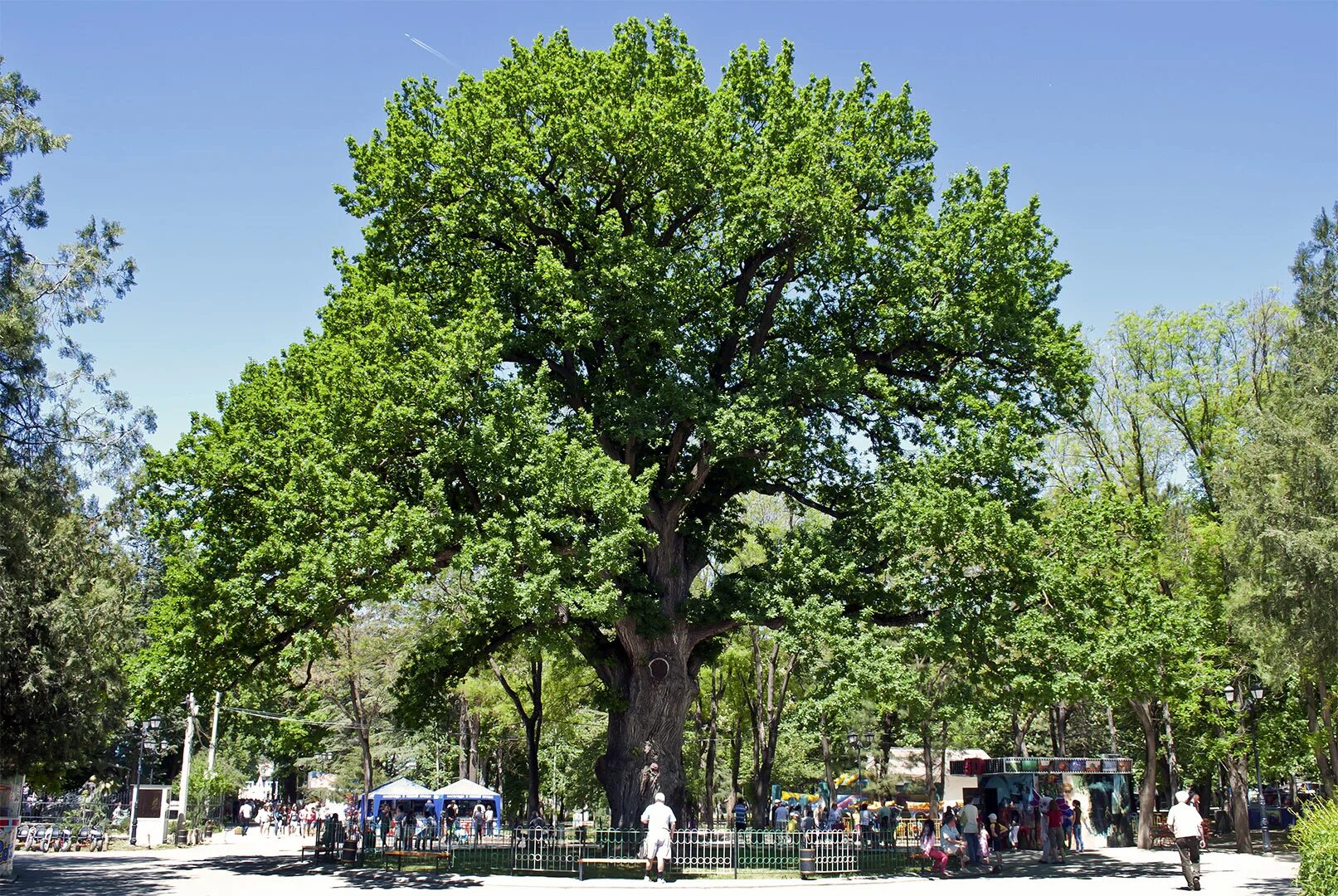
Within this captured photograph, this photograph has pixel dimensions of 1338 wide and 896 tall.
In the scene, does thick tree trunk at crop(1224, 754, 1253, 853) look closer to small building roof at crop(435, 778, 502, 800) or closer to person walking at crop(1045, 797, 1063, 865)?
person walking at crop(1045, 797, 1063, 865)

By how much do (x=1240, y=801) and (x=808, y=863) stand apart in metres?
16.0

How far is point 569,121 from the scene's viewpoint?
67.9 ft

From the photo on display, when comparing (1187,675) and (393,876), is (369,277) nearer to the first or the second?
(393,876)

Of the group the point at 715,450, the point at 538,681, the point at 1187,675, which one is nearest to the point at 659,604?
the point at 715,450

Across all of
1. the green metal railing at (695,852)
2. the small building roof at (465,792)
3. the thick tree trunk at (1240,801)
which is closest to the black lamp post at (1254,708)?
the thick tree trunk at (1240,801)

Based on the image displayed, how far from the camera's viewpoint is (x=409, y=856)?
78.6 feet

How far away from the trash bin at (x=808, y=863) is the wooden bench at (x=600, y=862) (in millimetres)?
3198

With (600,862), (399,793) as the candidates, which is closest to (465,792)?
(399,793)

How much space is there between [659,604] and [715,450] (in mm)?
3800

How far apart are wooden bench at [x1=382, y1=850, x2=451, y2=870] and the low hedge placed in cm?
1681

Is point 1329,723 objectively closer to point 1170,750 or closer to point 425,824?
point 1170,750

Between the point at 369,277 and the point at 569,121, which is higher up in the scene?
the point at 569,121

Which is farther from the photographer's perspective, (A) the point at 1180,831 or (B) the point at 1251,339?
(B) the point at 1251,339

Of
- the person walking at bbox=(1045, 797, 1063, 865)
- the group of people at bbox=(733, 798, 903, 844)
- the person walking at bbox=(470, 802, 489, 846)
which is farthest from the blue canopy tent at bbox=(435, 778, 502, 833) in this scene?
the person walking at bbox=(1045, 797, 1063, 865)
